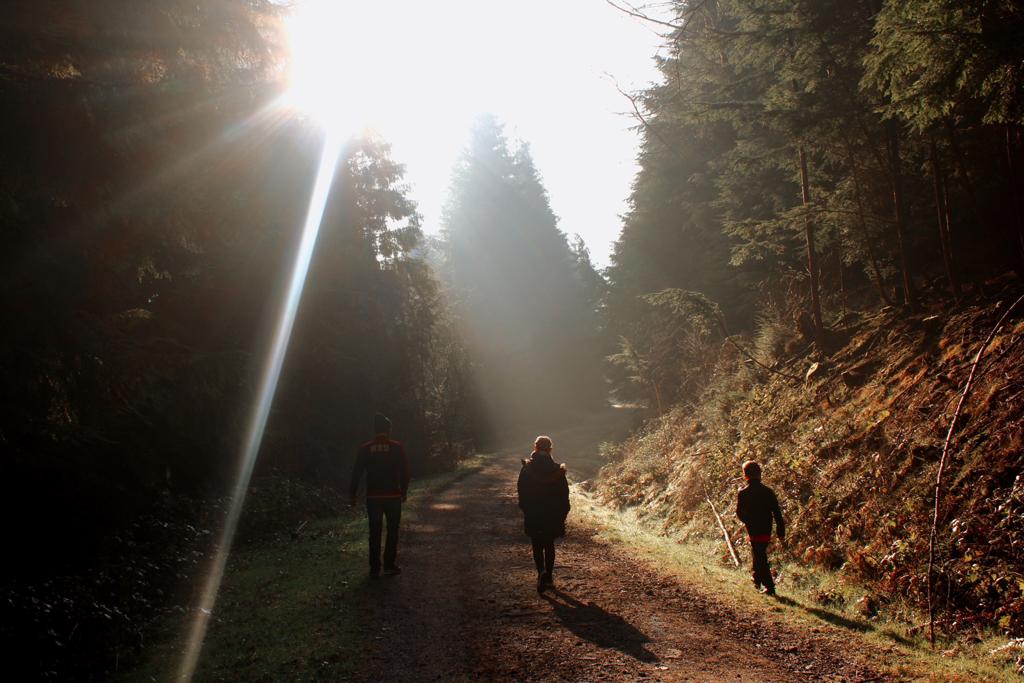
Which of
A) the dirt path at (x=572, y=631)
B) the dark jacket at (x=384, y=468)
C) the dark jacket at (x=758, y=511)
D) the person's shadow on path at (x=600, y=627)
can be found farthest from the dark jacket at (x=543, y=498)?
the dark jacket at (x=758, y=511)

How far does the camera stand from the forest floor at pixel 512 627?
599cm

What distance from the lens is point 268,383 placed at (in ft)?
57.2

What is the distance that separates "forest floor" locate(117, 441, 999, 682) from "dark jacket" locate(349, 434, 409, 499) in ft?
4.04

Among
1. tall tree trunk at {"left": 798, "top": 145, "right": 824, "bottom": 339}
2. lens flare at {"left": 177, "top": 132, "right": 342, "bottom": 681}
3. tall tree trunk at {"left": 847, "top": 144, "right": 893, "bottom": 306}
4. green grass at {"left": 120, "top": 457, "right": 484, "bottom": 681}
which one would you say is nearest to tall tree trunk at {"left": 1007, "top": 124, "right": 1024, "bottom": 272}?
tall tree trunk at {"left": 847, "top": 144, "right": 893, "bottom": 306}

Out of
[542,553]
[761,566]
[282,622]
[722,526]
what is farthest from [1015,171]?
[282,622]

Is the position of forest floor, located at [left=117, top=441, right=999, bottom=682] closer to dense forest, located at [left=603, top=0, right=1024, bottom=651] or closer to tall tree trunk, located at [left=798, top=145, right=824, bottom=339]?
dense forest, located at [left=603, top=0, right=1024, bottom=651]

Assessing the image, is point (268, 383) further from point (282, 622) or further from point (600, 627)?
point (600, 627)

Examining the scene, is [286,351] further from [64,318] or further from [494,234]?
[494,234]

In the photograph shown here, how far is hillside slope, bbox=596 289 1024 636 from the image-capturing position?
23.4 feet

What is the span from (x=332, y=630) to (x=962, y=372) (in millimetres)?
9491

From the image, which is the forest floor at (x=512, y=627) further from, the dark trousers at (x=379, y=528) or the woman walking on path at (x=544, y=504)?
the woman walking on path at (x=544, y=504)

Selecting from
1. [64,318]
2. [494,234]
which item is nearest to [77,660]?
[64,318]

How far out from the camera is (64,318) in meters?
6.11

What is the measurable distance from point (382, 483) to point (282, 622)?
7.87 ft
